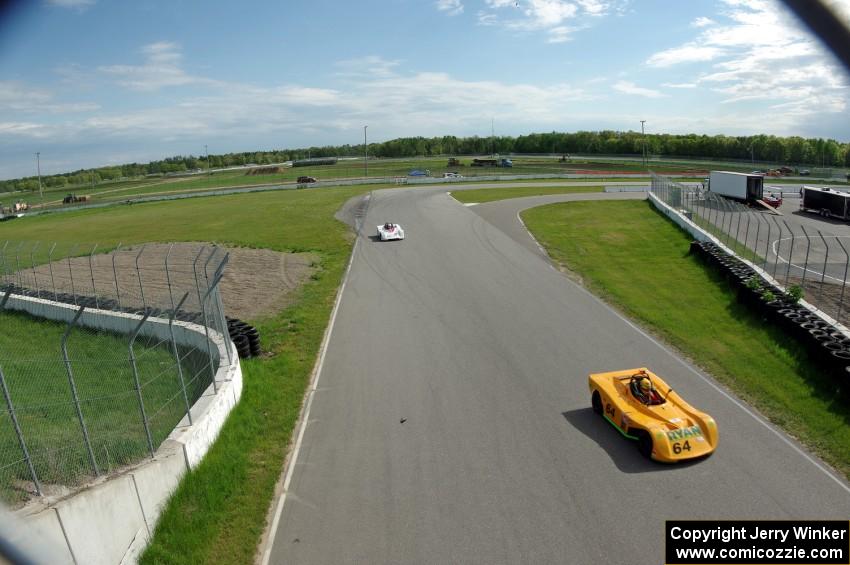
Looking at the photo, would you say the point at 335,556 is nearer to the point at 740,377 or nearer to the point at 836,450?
the point at 836,450

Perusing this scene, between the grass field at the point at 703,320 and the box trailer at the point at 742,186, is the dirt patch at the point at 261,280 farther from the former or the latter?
the box trailer at the point at 742,186

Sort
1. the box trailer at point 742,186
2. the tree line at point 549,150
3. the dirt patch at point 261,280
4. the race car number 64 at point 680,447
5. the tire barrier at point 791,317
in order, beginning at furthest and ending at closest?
1. the tree line at point 549,150
2. the box trailer at point 742,186
3. the dirt patch at point 261,280
4. the tire barrier at point 791,317
5. the race car number 64 at point 680,447

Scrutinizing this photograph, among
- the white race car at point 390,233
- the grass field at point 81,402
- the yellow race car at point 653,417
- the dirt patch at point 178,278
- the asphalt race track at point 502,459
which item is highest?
the white race car at point 390,233

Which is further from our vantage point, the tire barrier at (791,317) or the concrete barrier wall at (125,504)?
the tire barrier at (791,317)

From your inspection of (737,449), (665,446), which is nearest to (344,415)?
(665,446)

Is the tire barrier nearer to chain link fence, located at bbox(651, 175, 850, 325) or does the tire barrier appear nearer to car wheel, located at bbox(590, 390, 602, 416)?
chain link fence, located at bbox(651, 175, 850, 325)

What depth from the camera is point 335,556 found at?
8.28 meters

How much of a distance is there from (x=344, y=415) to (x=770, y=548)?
8.06 metres

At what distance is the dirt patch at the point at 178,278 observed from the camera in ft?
70.3

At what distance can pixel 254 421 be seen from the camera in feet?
40.2

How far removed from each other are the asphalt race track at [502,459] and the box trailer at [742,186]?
3213 centimetres

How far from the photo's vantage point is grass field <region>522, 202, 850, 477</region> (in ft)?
39.8

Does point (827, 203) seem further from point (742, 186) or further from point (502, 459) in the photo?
point (502, 459)

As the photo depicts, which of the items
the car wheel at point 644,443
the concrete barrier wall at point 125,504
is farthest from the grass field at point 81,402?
the car wheel at point 644,443
